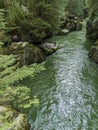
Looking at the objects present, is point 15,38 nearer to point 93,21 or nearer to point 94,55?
point 94,55

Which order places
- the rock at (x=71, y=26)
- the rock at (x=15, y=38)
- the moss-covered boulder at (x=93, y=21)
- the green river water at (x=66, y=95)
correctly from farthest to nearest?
the rock at (x=71, y=26) → the moss-covered boulder at (x=93, y=21) → the rock at (x=15, y=38) → the green river water at (x=66, y=95)

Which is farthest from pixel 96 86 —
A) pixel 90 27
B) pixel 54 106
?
pixel 90 27

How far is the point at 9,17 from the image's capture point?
1770 cm

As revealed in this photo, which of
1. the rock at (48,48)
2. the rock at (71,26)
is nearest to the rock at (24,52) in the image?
the rock at (48,48)

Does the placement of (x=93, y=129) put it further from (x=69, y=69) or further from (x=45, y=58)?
(x=45, y=58)

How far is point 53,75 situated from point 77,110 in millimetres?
5094

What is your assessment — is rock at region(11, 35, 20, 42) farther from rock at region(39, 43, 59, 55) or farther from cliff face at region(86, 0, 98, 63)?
cliff face at region(86, 0, 98, 63)

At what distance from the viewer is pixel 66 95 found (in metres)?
11.9

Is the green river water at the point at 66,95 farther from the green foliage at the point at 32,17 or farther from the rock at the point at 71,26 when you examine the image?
the rock at the point at 71,26

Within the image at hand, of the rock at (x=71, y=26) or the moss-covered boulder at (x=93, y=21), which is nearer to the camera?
the moss-covered boulder at (x=93, y=21)

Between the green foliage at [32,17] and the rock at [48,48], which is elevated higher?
the green foliage at [32,17]

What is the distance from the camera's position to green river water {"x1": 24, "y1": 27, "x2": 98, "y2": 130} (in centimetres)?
941

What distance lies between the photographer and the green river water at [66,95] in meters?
9.41

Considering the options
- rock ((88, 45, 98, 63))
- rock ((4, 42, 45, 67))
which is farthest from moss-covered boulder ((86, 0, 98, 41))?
rock ((4, 42, 45, 67))
